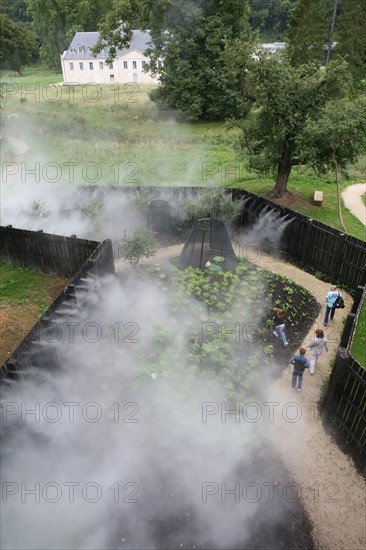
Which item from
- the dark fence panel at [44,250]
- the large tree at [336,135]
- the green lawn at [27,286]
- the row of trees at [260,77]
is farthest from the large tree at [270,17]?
the green lawn at [27,286]

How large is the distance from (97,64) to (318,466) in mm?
52857

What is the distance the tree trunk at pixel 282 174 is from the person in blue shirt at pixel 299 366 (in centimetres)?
1022

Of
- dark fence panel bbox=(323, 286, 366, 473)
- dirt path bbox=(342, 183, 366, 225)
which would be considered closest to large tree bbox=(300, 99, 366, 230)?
dirt path bbox=(342, 183, 366, 225)

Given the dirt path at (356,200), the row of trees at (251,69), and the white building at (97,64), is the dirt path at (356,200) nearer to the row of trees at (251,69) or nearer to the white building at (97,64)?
the row of trees at (251,69)

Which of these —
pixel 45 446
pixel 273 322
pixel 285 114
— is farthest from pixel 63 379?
pixel 285 114

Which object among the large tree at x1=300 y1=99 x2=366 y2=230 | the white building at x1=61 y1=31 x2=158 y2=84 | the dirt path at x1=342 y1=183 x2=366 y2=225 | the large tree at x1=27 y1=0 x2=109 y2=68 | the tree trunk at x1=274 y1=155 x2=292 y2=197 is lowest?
the dirt path at x1=342 y1=183 x2=366 y2=225

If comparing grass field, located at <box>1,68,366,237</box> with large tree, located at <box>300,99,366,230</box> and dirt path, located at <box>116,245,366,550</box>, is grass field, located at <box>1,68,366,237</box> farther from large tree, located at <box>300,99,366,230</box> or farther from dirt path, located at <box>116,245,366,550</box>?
dirt path, located at <box>116,245,366,550</box>

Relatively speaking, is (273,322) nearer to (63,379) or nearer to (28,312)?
(63,379)

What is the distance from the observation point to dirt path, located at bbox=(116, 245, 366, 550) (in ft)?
19.8

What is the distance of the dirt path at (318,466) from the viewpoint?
237 inches

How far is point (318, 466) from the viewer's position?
688 centimetres

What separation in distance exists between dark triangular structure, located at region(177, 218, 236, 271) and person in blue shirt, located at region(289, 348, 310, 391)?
14.5ft

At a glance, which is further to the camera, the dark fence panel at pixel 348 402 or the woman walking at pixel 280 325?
the woman walking at pixel 280 325

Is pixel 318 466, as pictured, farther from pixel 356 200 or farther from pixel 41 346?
pixel 356 200
